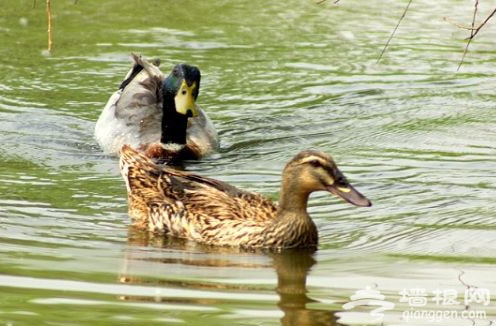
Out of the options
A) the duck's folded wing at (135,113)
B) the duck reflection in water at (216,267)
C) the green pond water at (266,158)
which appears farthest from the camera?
the duck's folded wing at (135,113)

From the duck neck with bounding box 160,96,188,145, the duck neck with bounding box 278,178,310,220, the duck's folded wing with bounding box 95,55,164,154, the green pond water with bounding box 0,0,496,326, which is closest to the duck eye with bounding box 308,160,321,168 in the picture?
the duck neck with bounding box 278,178,310,220

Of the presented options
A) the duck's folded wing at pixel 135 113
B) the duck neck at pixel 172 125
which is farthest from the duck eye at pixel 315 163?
the duck's folded wing at pixel 135 113

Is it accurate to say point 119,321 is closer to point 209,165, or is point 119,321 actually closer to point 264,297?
point 264,297

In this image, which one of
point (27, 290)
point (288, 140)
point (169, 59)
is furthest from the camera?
point (169, 59)

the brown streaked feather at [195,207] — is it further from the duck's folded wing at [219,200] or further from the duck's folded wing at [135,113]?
the duck's folded wing at [135,113]

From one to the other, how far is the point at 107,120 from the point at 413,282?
7056 mm

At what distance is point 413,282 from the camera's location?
9383mm

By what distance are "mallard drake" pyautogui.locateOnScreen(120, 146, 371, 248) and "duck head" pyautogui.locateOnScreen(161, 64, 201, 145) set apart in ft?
8.92

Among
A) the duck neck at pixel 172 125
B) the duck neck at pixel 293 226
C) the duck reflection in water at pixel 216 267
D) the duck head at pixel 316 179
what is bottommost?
the duck reflection in water at pixel 216 267

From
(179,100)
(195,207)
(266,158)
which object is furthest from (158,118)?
(195,207)

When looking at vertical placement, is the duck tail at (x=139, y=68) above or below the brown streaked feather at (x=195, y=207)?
above

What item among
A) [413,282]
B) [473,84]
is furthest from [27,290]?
[473,84]

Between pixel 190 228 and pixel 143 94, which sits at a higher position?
pixel 143 94

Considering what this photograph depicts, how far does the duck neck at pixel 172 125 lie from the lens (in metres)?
15.3
